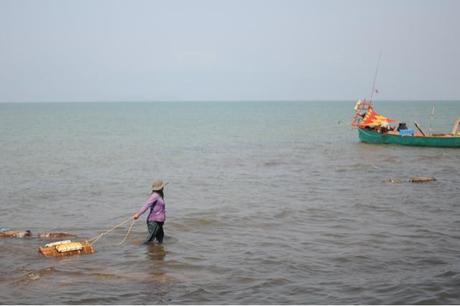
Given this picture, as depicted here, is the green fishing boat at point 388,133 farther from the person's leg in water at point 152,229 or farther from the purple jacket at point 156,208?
the purple jacket at point 156,208

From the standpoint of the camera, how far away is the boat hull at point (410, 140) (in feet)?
108

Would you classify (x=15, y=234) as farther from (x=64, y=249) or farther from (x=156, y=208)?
(x=156, y=208)

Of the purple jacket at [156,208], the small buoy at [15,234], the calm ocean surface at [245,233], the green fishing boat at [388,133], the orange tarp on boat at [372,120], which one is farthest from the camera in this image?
the orange tarp on boat at [372,120]

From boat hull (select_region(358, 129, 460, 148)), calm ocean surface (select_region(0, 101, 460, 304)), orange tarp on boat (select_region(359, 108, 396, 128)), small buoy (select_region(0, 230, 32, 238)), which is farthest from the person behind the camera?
orange tarp on boat (select_region(359, 108, 396, 128))

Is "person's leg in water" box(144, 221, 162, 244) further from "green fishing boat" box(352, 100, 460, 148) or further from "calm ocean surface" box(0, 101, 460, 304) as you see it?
"green fishing boat" box(352, 100, 460, 148)

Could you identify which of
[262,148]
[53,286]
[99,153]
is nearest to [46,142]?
[99,153]

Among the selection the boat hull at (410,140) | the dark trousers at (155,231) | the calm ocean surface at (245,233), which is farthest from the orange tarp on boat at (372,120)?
the dark trousers at (155,231)

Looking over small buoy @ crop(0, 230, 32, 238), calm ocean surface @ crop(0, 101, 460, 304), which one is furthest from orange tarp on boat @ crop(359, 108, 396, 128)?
small buoy @ crop(0, 230, 32, 238)

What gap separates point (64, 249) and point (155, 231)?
2.04m

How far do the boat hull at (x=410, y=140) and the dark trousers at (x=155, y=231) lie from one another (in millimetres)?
25838

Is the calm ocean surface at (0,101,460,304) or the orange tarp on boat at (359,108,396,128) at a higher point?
the orange tarp on boat at (359,108,396,128)

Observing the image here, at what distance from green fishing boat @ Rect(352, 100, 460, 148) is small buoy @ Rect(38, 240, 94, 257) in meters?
27.3

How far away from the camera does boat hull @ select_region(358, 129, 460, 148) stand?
33.0 m

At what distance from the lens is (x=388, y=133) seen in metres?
36.0
